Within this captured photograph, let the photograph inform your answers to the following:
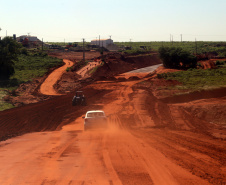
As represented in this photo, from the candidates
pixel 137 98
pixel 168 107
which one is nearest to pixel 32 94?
pixel 137 98

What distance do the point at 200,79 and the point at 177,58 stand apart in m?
21.8

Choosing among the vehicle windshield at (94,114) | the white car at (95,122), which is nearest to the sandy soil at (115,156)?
the white car at (95,122)

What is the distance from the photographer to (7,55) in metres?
52.4

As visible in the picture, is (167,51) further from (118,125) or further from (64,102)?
(118,125)

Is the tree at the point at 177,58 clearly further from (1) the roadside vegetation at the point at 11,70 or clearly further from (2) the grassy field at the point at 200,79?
(1) the roadside vegetation at the point at 11,70

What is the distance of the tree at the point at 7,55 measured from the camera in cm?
5229

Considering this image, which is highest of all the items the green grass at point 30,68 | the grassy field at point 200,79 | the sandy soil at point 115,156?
the green grass at point 30,68

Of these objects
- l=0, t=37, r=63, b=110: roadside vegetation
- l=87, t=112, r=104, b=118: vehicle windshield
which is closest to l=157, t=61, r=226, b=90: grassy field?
l=87, t=112, r=104, b=118: vehicle windshield

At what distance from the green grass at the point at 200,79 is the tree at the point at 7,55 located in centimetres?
2766

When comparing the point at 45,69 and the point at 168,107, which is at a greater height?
the point at 45,69

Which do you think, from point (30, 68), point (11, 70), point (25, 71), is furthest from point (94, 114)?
point (30, 68)

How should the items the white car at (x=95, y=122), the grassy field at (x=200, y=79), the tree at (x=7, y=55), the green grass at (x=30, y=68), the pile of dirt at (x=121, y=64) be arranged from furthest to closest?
the pile of dirt at (x=121, y=64)
the green grass at (x=30, y=68)
the tree at (x=7, y=55)
the grassy field at (x=200, y=79)
the white car at (x=95, y=122)

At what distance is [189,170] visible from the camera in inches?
403

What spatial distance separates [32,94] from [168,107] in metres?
21.5
